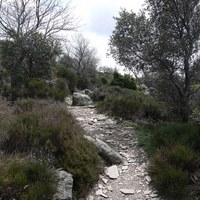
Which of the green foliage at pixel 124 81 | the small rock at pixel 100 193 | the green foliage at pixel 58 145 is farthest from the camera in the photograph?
the green foliage at pixel 124 81

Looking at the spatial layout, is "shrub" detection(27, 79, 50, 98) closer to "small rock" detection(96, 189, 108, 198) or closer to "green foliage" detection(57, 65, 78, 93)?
"small rock" detection(96, 189, 108, 198)

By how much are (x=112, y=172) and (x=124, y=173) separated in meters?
0.26

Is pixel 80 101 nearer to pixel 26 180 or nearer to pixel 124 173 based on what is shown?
pixel 124 173

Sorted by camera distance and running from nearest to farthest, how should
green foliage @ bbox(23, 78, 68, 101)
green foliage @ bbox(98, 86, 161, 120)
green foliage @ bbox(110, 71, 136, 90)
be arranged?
1. green foliage @ bbox(98, 86, 161, 120)
2. green foliage @ bbox(23, 78, 68, 101)
3. green foliage @ bbox(110, 71, 136, 90)

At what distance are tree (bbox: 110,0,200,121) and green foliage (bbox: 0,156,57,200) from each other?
5363 millimetres

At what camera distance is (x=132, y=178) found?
17.2 ft

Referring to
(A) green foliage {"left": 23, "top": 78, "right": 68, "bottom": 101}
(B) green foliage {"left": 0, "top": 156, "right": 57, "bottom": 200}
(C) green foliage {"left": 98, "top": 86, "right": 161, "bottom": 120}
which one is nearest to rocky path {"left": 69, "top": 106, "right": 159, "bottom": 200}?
(B) green foliage {"left": 0, "top": 156, "right": 57, "bottom": 200}

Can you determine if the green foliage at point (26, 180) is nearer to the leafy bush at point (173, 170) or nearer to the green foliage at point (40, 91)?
the leafy bush at point (173, 170)

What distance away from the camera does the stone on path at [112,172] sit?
525 cm

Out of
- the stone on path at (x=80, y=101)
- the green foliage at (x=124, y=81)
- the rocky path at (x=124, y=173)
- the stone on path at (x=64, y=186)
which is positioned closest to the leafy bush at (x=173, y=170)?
the rocky path at (x=124, y=173)

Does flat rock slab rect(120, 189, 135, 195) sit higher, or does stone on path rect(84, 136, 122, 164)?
stone on path rect(84, 136, 122, 164)

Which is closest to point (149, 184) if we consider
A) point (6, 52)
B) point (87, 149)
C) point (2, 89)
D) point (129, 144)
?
point (87, 149)

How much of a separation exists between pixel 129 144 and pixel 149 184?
6.65ft

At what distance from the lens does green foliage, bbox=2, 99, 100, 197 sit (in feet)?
15.4
